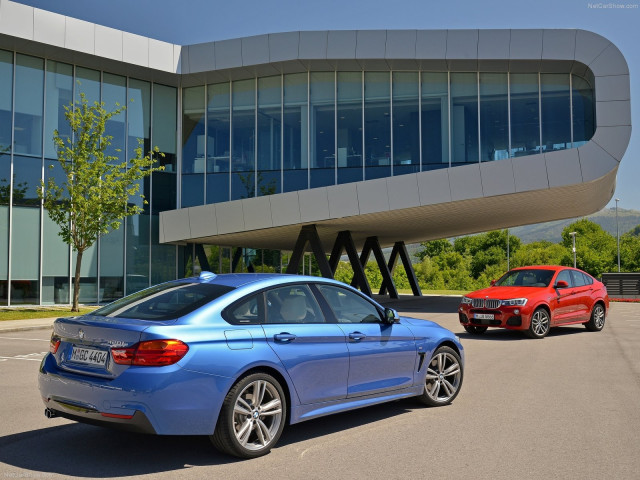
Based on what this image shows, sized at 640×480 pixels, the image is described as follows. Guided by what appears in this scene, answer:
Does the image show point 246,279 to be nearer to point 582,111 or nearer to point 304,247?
point 304,247

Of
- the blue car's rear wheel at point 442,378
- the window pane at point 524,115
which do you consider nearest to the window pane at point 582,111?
the window pane at point 524,115

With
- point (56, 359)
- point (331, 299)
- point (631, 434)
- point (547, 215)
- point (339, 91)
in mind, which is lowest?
point (631, 434)

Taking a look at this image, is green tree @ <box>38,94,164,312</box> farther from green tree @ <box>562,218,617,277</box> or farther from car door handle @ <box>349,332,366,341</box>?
green tree @ <box>562,218,617,277</box>

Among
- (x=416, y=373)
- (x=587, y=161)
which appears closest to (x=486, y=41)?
(x=587, y=161)

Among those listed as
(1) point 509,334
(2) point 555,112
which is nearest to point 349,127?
(2) point 555,112

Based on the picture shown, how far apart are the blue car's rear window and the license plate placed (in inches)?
17.7

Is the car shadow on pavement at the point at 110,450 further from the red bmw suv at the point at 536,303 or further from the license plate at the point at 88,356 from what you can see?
the red bmw suv at the point at 536,303

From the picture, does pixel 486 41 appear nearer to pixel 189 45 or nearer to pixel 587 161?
pixel 587 161

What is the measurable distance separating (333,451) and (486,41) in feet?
85.2

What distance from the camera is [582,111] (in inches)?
1145

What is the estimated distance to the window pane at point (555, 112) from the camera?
29000 mm

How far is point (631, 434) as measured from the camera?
20.5 feet

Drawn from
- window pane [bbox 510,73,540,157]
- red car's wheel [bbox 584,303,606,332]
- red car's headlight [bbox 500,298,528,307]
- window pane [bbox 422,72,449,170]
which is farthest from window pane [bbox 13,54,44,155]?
red car's wheel [bbox 584,303,606,332]

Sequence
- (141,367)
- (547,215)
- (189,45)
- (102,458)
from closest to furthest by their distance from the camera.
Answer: (141,367)
(102,458)
(189,45)
(547,215)
